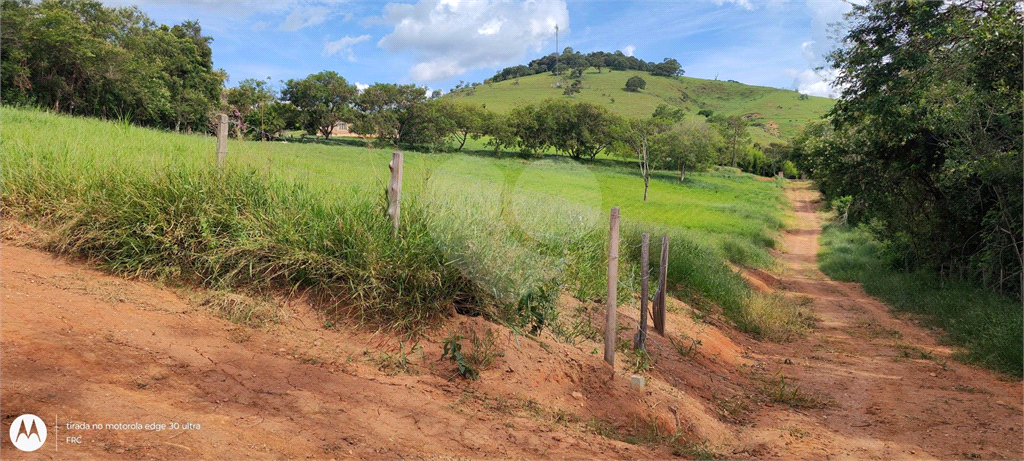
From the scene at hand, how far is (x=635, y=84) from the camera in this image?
308 ft

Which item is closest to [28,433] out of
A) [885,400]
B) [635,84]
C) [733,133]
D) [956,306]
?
[885,400]

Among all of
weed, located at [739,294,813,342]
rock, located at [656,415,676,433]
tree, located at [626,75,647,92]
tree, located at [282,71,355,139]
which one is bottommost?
weed, located at [739,294,813,342]

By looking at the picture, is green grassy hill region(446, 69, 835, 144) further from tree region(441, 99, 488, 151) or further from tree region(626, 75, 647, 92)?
tree region(441, 99, 488, 151)

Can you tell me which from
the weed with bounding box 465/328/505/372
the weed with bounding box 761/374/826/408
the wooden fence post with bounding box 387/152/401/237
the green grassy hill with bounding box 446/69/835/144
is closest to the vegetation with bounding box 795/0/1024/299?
the weed with bounding box 761/374/826/408

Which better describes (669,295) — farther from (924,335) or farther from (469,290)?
(469,290)

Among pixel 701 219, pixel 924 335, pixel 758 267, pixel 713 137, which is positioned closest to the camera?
pixel 924 335

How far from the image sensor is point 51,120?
473 inches

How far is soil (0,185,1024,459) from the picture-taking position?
11.5 ft

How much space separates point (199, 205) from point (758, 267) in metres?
17.3

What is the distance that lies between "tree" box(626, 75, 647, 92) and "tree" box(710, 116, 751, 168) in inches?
531

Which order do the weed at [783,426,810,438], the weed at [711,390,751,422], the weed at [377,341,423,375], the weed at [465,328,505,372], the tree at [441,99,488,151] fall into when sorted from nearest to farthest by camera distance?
the weed at [377,341,423,375]
the weed at [465,328,505,372]
the weed at [783,426,810,438]
the weed at [711,390,751,422]
the tree at [441,99,488,151]

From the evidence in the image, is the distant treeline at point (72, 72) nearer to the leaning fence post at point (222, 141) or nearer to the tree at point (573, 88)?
the leaning fence post at point (222, 141)

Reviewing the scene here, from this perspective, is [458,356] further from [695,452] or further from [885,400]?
[885,400]

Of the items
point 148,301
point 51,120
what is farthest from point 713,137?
point 148,301
